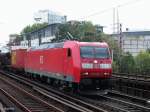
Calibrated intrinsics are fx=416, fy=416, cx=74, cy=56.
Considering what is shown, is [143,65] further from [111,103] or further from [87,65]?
[111,103]

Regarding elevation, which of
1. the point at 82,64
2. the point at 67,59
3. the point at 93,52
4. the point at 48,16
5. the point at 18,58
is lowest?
the point at 18,58

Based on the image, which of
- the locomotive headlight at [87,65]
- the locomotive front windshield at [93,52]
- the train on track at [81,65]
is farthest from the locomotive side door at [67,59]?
the locomotive headlight at [87,65]

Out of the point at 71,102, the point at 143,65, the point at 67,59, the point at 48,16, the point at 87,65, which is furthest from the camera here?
the point at 48,16

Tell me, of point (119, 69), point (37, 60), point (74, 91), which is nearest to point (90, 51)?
point (74, 91)

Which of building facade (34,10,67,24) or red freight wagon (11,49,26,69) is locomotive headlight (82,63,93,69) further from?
building facade (34,10,67,24)

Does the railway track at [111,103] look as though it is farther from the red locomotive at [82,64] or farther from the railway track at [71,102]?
the red locomotive at [82,64]

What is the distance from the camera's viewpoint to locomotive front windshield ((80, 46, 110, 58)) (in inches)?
842

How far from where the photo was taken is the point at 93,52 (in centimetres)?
2169

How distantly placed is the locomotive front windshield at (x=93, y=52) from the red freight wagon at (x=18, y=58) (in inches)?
708

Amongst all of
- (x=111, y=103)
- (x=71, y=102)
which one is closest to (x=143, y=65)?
(x=111, y=103)

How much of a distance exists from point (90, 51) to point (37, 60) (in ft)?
33.3

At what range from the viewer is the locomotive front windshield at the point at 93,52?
842 inches

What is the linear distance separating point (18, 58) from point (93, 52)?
2132cm

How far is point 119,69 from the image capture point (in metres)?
37.0
